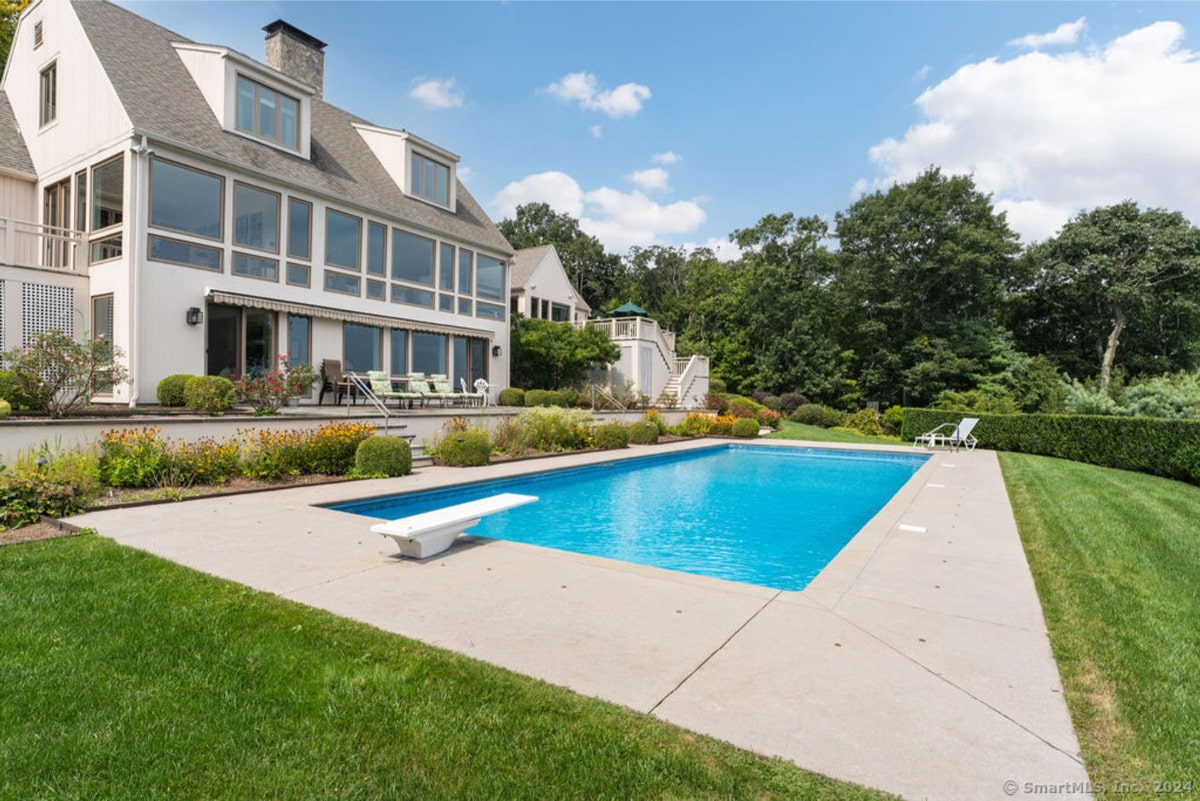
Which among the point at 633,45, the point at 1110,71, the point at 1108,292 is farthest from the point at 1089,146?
the point at 633,45

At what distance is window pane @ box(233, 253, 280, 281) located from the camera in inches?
549

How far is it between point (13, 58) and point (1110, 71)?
1126 inches

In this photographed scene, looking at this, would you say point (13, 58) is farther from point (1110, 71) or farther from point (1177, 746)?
point (1110, 71)

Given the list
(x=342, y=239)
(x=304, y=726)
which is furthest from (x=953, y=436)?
(x=304, y=726)

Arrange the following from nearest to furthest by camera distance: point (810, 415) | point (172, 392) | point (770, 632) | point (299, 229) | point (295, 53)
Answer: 1. point (770, 632)
2. point (172, 392)
3. point (299, 229)
4. point (295, 53)
5. point (810, 415)

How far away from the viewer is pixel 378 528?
17.5 ft

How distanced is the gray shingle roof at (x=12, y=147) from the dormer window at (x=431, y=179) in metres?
9.33

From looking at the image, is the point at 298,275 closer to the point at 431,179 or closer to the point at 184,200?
the point at 184,200

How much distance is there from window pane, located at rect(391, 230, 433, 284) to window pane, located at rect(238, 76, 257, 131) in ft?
14.1

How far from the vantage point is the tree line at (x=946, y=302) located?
98.2 ft

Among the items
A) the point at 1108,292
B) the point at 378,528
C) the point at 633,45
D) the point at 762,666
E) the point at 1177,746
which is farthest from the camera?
the point at 1108,292

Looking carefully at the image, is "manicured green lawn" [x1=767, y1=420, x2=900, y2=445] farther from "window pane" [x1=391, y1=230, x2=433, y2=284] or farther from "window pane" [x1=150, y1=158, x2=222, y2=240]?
"window pane" [x1=150, y1=158, x2=222, y2=240]

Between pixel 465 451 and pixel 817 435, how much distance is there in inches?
658

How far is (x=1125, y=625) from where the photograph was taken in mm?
3973
